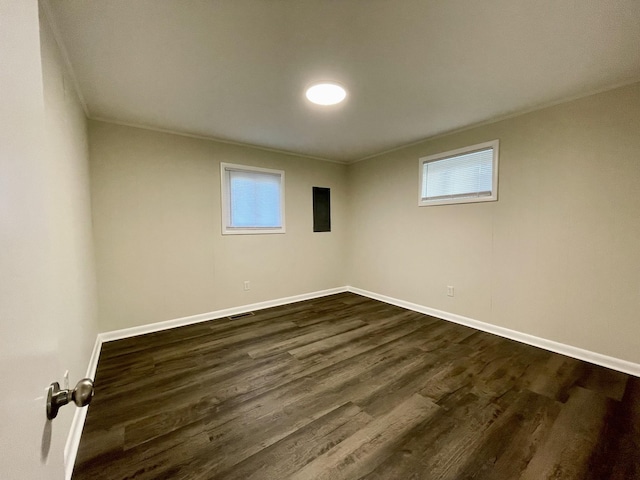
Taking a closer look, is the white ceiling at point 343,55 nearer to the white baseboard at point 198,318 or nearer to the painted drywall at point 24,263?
the painted drywall at point 24,263

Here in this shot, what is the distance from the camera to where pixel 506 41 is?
172 centimetres

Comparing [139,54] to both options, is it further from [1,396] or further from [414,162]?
[414,162]

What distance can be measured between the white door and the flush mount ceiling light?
6.49 ft

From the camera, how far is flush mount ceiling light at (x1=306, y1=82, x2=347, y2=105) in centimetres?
225

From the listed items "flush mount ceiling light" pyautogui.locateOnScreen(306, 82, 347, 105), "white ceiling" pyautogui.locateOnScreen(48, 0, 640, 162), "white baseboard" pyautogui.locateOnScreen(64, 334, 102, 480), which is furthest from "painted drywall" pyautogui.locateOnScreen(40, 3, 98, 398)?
"flush mount ceiling light" pyautogui.locateOnScreen(306, 82, 347, 105)

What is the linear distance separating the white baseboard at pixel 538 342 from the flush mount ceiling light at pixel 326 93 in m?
2.93

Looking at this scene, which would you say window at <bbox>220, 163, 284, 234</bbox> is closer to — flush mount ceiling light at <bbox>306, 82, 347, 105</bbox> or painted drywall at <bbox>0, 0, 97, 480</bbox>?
flush mount ceiling light at <bbox>306, 82, 347, 105</bbox>

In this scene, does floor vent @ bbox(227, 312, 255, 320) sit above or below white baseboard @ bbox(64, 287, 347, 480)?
below

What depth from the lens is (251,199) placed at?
3.93m

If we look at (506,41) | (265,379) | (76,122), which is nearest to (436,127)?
(506,41)

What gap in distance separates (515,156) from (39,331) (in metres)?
3.69

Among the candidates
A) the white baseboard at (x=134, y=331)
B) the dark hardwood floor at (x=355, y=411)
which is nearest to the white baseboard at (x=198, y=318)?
the white baseboard at (x=134, y=331)

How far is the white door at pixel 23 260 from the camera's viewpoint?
38 cm

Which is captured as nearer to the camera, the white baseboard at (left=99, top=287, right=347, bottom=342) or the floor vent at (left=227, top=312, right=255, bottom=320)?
the white baseboard at (left=99, top=287, right=347, bottom=342)
